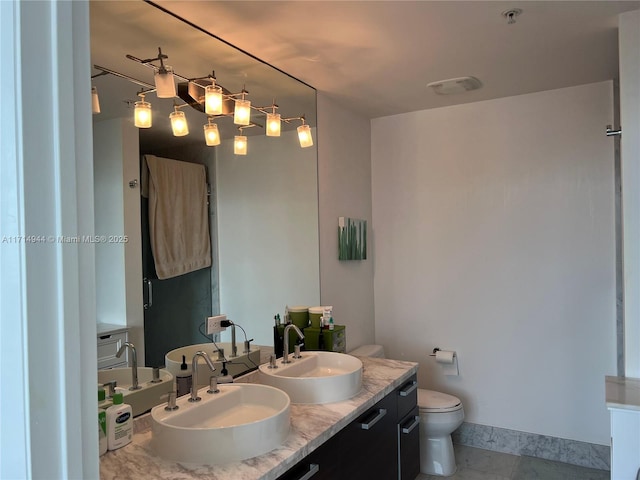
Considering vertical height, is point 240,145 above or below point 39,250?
above

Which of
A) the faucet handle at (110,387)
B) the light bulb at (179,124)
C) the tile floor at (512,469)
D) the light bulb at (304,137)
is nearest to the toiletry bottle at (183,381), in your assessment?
the faucet handle at (110,387)

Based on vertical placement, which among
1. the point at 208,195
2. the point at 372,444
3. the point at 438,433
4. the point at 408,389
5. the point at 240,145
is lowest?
the point at 438,433

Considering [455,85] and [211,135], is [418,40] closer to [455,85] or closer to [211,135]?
[455,85]

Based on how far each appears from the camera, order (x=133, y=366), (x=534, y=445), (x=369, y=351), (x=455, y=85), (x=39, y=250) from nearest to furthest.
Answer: (x=39, y=250)
(x=133, y=366)
(x=455, y=85)
(x=534, y=445)
(x=369, y=351)

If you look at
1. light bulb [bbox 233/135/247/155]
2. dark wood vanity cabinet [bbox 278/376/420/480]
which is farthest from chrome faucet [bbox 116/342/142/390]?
light bulb [bbox 233/135/247/155]

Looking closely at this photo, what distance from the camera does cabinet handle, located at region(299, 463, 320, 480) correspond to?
1.61 meters

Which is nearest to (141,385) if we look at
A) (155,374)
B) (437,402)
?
(155,374)

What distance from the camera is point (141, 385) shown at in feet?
5.97

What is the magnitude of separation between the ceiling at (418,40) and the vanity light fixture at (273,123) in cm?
25

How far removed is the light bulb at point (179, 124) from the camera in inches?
78.9

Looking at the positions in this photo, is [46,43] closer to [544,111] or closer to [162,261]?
[162,261]

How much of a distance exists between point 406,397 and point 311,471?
1046mm

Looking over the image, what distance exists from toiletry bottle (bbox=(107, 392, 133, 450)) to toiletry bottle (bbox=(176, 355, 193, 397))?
31 cm

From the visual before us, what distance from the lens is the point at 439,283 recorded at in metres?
3.43
